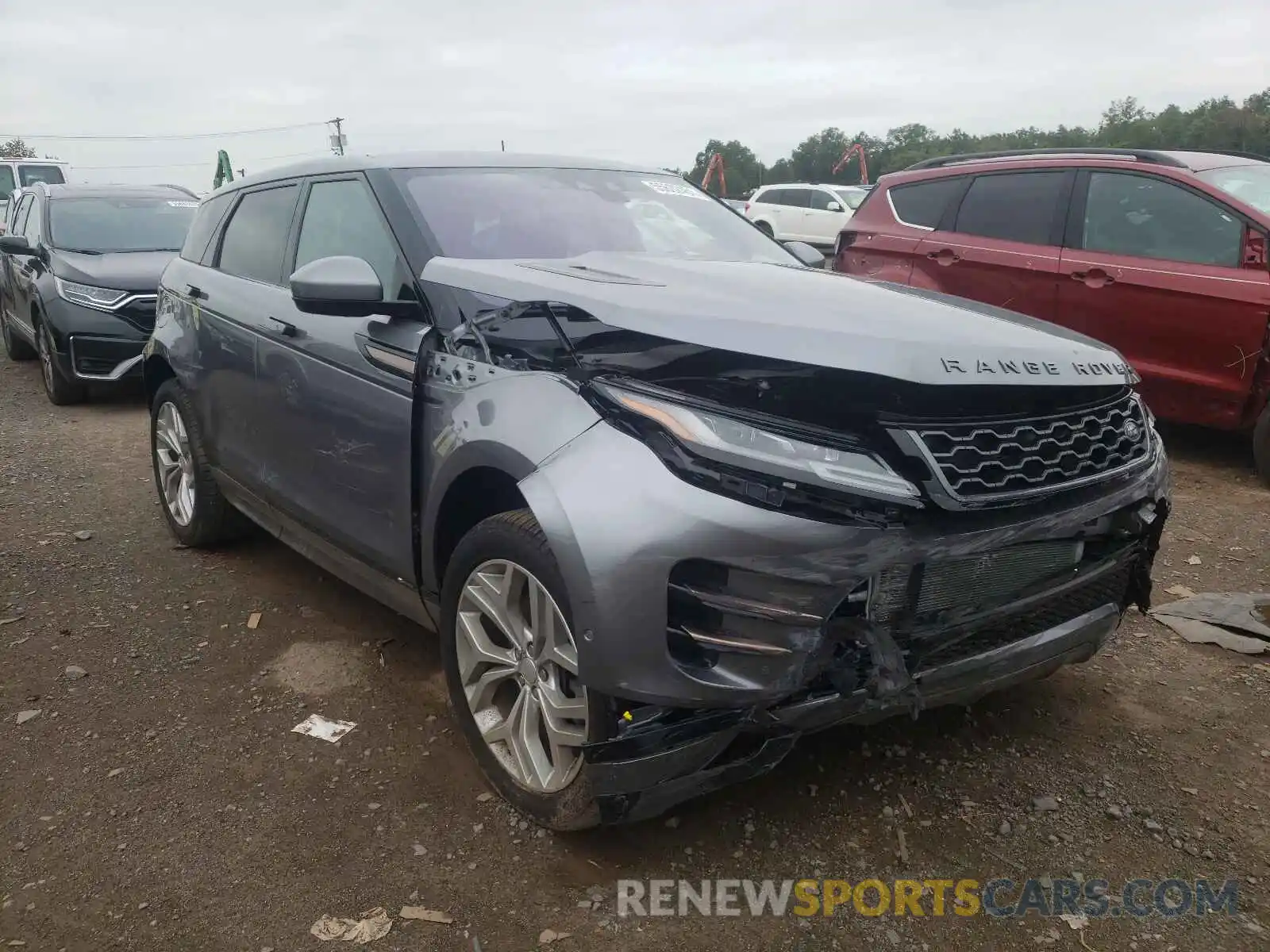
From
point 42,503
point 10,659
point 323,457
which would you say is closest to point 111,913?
point 323,457

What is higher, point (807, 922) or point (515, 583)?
point (515, 583)

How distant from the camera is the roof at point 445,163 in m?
3.27

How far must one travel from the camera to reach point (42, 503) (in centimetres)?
535

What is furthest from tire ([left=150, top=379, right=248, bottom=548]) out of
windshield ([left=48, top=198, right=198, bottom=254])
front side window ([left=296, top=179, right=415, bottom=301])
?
windshield ([left=48, top=198, right=198, bottom=254])

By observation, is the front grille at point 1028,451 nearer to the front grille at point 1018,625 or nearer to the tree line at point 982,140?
the front grille at point 1018,625

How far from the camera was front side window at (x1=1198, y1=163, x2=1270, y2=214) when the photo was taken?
5309 mm

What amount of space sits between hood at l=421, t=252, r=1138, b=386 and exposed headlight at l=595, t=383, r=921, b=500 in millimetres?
174

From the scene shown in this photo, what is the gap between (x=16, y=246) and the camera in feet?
26.3

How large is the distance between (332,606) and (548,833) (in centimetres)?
186

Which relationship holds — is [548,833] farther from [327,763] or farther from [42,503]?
[42,503]

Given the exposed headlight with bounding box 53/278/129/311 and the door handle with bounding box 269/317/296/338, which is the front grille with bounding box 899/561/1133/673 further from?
the exposed headlight with bounding box 53/278/129/311

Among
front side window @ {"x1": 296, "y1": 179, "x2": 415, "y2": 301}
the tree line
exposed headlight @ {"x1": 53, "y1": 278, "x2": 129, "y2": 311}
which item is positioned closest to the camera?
front side window @ {"x1": 296, "y1": 179, "x2": 415, "y2": 301}

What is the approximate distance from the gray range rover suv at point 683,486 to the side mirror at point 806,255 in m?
0.63

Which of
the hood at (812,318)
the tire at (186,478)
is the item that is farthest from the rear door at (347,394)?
the tire at (186,478)
